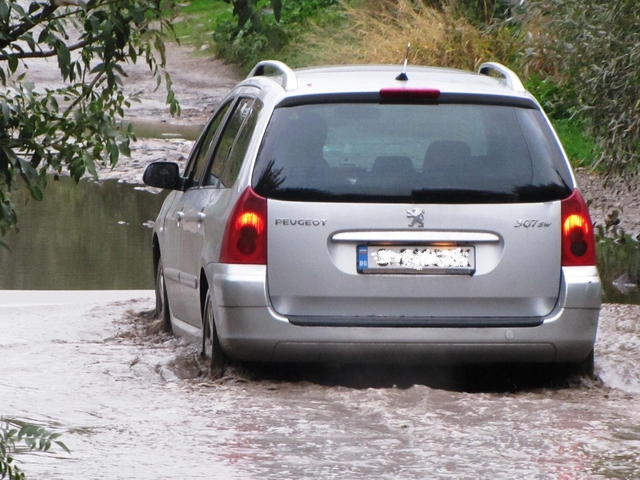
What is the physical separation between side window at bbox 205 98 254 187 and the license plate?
1.05 metres

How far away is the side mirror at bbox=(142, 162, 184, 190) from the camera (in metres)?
8.03

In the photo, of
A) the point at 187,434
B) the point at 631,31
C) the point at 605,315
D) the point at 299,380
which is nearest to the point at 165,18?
the point at 187,434

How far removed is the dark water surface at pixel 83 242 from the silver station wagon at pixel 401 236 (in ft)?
12.0

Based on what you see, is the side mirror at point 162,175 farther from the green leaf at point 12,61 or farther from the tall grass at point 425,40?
the tall grass at point 425,40

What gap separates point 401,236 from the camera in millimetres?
6457

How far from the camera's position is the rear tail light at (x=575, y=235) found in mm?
6625

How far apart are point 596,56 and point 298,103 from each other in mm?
6575

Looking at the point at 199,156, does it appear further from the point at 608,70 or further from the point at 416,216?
the point at 608,70

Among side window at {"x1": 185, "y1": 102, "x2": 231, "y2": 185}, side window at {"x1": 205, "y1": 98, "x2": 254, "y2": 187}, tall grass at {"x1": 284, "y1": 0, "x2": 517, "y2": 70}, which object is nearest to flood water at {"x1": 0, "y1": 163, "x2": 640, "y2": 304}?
side window at {"x1": 185, "y1": 102, "x2": 231, "y2": 185}

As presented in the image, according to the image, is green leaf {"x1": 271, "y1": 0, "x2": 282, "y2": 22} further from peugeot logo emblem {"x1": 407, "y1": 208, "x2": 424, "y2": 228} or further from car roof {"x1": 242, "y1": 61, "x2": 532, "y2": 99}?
car roof {"x1": 242, "y1": 61, "x2": 532, "y2": 99}

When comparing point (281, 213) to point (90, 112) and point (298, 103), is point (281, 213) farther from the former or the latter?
point (90, 112)

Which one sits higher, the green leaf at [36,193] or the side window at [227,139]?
the green leaf at [36,193]

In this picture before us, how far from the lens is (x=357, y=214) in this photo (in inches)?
254

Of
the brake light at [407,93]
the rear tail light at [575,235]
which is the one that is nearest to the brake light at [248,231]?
the brake light at [407,93]
